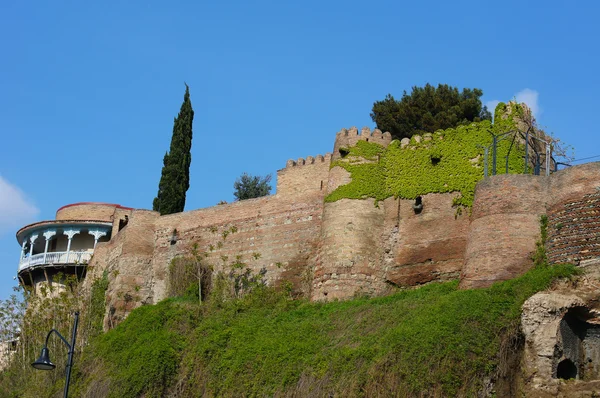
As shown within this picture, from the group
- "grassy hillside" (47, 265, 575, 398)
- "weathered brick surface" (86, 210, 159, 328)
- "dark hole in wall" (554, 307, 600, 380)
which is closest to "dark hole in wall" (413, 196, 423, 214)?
"grassy hillside" (47, 265, 575, 398)

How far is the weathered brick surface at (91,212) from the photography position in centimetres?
4038

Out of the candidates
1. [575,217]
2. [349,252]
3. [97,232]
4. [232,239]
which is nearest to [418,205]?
[349,252]

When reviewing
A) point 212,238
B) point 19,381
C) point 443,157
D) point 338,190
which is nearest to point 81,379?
point 19,381

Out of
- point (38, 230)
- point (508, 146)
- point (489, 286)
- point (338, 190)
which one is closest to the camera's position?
point (489, 286)

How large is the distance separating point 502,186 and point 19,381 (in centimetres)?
1565

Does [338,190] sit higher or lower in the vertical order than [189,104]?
lower

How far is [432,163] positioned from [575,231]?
20.9 feet

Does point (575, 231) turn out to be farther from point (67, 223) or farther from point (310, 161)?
point (67, 223)

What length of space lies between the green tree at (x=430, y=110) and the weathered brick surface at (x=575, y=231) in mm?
14103

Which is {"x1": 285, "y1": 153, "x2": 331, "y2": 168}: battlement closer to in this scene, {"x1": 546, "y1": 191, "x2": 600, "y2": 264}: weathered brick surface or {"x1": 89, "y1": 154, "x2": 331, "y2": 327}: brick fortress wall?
{"x1": 89, "y1": 154, "x2": 331, "y2": 327}: brick fortress wall

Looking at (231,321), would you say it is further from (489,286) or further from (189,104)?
(189,104)

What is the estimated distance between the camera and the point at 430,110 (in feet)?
130

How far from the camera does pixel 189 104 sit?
41656 millimetres

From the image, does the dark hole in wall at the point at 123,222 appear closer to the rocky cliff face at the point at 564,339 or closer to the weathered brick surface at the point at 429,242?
the weathered brick surface at the point at 429,242
